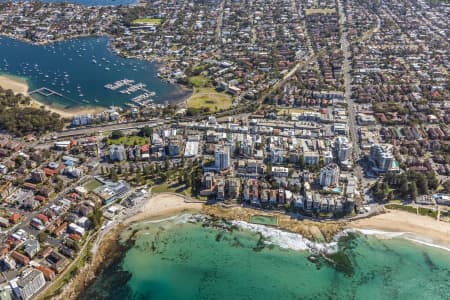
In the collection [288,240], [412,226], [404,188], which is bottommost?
[288,240]

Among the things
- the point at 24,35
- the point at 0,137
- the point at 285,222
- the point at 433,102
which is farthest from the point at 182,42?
the point at 285,222

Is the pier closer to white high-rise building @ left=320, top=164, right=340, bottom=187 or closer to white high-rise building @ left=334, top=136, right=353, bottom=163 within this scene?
white high-rise building @ left=320, top=164, right=340, bottom=187

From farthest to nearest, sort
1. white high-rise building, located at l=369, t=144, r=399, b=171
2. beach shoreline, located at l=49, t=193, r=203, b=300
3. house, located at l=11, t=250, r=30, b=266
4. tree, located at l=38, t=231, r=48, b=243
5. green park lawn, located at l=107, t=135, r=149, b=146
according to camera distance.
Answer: green park lawn, located at l=107, t=135, r=149, b=146, white high-rise building, located at l=369, t=144, r=399, b=171, tree, located at l=38, t=231, r=48, b=243, house, located at l=11, t=250, r=30, b=266, beach shoreline, located at l=49, t=193, r=203, b=300

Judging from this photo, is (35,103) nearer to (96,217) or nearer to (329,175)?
(96,217)

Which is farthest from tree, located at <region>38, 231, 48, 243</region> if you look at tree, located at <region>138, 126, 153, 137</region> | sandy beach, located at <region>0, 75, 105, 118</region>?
sandy beach, located at <region>0, 75, 105, 118</region>

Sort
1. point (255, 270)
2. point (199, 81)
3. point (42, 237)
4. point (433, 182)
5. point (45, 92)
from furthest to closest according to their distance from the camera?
point (199, 81)
point (45, 92)
point (433, 182)
point (42, 237)
point (255, 270)

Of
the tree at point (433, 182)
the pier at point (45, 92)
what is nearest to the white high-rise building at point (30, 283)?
the pier at point (45, 92)

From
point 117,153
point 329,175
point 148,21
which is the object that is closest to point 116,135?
point 117,153
